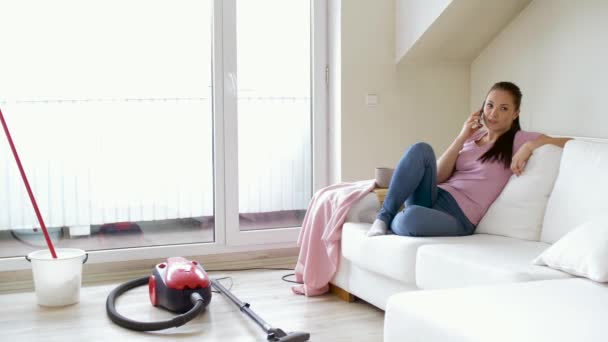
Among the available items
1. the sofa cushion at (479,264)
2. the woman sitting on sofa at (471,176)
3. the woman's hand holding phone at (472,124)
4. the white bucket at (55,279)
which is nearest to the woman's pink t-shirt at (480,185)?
the woman sitting on sofa at (471,176)

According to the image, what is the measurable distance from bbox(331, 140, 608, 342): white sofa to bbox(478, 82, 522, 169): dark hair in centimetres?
15

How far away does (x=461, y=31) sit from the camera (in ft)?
14.4

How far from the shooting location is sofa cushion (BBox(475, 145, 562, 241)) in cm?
314

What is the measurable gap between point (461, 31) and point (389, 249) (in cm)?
185

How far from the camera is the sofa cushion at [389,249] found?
2.99 m

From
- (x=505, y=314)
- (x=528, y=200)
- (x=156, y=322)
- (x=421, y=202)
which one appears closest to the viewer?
(x=505, y=314)

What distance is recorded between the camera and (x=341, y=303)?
11.6 ft

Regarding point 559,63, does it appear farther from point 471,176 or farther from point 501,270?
point 501,270

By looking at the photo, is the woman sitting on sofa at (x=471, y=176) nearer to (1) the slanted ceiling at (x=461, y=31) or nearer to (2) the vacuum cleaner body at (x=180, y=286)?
(2) the vacuum cleaner body at (x=180, y=286)

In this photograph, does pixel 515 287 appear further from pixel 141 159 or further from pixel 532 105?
pixel 141 159

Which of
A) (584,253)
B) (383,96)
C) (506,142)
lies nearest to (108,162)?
(383,96)

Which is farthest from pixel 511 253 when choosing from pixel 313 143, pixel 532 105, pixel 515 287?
pixel 313 143

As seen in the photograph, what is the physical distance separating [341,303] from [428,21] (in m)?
1.77

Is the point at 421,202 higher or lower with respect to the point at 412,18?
lower
